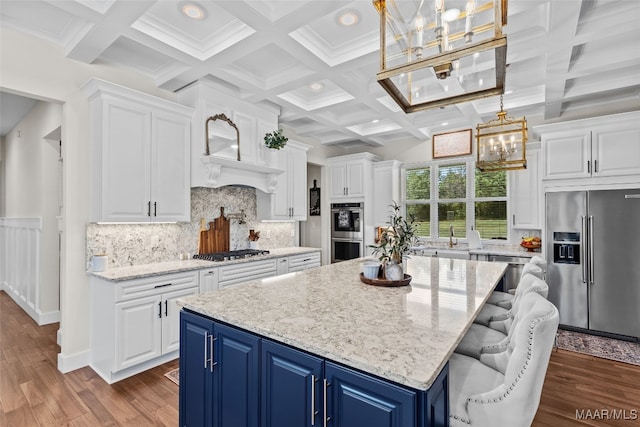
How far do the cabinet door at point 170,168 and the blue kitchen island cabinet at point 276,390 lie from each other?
185 cm

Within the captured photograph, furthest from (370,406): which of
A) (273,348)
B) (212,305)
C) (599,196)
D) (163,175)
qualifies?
(599,196)

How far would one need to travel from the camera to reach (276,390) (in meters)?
1.35

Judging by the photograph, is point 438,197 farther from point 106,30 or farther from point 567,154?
point 106,30

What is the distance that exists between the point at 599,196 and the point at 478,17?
11.9 ft

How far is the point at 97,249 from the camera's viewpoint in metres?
3.07

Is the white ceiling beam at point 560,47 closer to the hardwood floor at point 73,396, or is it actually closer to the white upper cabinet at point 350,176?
the white upper cabinet at point 350,176

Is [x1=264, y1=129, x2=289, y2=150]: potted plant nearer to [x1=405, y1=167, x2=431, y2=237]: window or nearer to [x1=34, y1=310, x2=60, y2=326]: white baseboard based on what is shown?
[x1=405, y1=167, x2=431, y2=237]: window

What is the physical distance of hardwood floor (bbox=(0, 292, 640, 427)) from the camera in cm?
222

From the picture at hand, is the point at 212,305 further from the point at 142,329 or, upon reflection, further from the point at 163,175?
the point at 163,175

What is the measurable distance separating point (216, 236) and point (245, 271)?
73 cm

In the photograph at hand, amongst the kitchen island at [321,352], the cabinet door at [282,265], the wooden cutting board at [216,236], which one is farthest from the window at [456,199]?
the kitchen island at [321,352]

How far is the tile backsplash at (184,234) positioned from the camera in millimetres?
3158

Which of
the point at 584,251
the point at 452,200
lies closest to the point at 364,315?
the point at 584,251

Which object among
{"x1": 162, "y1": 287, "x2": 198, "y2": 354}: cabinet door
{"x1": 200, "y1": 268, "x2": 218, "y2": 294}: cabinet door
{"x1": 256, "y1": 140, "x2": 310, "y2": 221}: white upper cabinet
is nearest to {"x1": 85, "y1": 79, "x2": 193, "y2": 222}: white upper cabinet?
{"x1": 200, "y1": 268, "x2": 218, "y2": 294}: cabinet door
